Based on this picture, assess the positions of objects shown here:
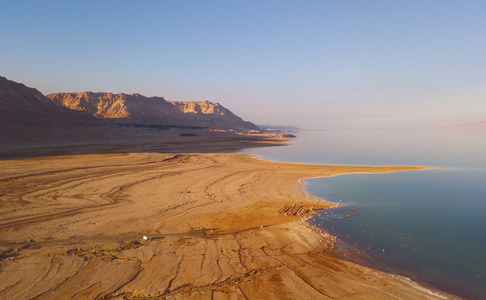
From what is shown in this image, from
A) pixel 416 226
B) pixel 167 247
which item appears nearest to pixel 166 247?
pixel 167 247

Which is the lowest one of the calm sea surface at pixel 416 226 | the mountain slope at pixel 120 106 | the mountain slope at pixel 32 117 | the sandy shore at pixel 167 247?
the sandy shore at pixel 167 247

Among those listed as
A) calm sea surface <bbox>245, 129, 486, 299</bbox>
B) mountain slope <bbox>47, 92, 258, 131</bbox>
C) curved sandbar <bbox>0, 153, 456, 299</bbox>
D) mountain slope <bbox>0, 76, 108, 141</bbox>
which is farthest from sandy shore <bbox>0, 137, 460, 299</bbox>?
mountain slope <bbox>47, 92, 258, 131</bbox>

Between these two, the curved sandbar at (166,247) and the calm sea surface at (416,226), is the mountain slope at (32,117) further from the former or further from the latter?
the calm sea surface at (416,226)

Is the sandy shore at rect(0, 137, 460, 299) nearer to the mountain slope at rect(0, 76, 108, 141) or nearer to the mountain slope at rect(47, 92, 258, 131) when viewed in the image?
the mountain slope at rect(0, 76, 108, 141)

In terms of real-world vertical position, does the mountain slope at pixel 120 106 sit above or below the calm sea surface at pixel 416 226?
above

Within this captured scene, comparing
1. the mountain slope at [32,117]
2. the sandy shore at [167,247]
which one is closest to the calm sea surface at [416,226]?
the sandy shore at [167,247]

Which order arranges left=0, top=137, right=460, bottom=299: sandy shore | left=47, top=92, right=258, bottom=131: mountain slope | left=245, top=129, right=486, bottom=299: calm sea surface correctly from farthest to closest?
1. left=47, top=92, right=258, bottom=131: mountain slope
2. left=245, top=129, right=486, bottom=299: calm sea surface
3. left=0, top=137, right=460, bottom=299: sandy shore
